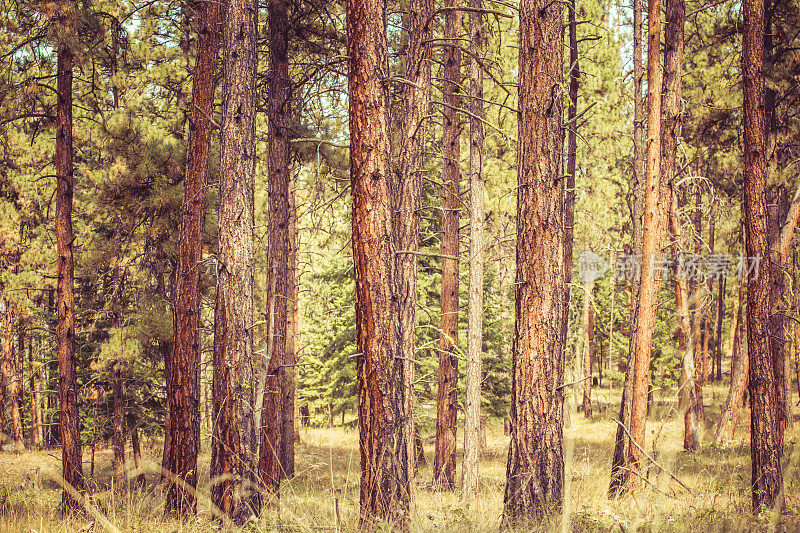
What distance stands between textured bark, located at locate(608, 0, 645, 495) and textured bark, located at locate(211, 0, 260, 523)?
17.7 ft

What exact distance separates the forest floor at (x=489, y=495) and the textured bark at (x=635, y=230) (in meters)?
0.52

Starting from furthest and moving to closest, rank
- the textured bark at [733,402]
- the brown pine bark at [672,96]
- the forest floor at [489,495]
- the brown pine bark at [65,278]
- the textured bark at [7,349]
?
the textured bark at [7,349] < the textured bark at [733,402] < the brown pine bark at [65,278] < the brown pine bark at [672,96] < the forest floor at [489,495]

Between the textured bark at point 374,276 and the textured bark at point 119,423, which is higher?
the textured bark at point 374,276

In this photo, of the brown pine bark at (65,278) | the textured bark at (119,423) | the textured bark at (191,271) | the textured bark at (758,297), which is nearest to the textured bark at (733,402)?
the textured bark at (758,297)

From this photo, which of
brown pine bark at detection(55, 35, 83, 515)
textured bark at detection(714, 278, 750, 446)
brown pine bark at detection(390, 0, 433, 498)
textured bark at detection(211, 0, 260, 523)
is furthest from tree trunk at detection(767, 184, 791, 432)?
brown pine bark at detection(55, 35, 83, 515)

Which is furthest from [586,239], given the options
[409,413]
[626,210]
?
[409,413]

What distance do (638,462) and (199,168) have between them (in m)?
8.03

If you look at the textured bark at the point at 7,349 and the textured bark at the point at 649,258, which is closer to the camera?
the textured bark at the point at 649,258

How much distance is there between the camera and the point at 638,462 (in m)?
8.59

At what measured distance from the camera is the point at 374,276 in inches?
197

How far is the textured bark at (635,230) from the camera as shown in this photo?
9422 mm

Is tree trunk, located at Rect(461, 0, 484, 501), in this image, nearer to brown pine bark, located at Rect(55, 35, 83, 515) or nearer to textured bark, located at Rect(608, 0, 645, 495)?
textured bark, located at Rect(608, 0, 645, 495)

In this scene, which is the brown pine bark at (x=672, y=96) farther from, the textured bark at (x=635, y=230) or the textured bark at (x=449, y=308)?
the textured bark at (x=449, y=308)

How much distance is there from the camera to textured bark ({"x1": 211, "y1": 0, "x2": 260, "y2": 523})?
743 cm
